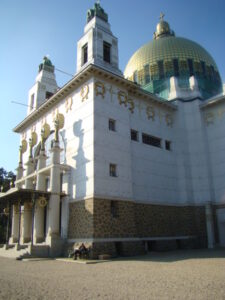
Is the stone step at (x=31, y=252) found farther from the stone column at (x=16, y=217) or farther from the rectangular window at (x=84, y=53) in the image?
the rectangular window at (x=84, y=53)

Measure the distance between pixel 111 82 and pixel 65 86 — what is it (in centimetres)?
403

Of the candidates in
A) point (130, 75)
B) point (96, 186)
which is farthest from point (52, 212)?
point (130, 75)

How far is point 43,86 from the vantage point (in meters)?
32.7

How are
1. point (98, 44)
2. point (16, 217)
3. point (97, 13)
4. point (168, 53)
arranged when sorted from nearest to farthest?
point (98, 44), point (16, 217), point (97, 13), point (168, 53)

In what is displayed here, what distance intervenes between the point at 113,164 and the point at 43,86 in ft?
53.6

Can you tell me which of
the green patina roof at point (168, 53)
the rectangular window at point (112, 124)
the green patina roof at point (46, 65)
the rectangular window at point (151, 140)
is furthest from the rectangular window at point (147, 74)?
the rectangular window at point (112, 124)

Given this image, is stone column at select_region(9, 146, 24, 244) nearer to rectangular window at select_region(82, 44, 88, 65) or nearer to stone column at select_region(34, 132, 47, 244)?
stone column at select_region(34, 132, 47, 244)

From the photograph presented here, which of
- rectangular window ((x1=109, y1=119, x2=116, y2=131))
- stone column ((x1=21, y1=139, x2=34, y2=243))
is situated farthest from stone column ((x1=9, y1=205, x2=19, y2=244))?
rectangular window ((x1=109, y1=119, x2=116, y2=131))

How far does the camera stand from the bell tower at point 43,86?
31.9 meters

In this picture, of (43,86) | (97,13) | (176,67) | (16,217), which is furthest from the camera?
Result: (176,67)

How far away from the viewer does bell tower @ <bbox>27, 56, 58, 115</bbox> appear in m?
31.9

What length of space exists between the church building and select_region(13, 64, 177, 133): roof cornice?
97mm

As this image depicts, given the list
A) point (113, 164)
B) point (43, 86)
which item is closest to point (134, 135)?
point (113, 164)

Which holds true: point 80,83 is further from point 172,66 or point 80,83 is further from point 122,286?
point 122,286
